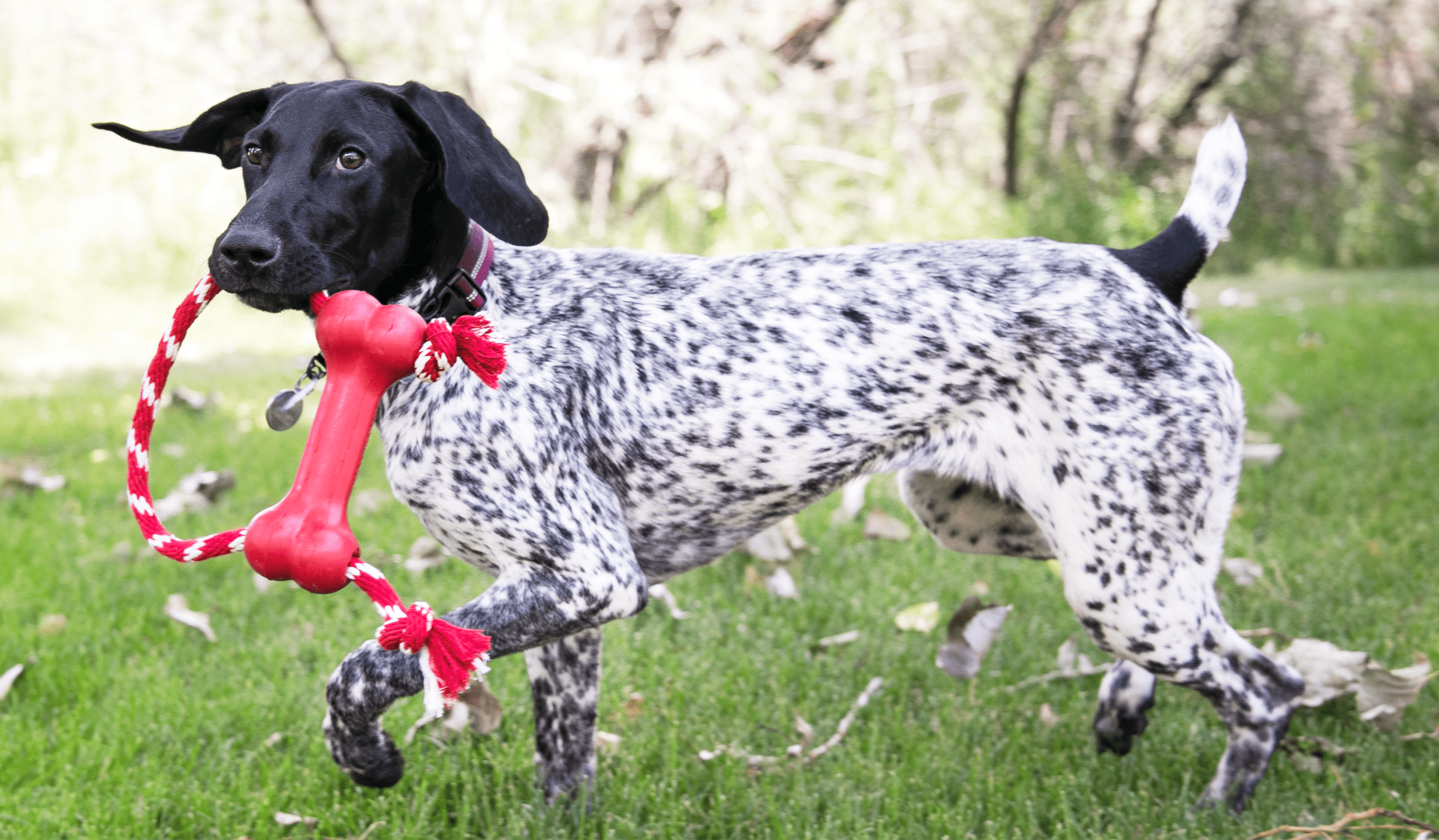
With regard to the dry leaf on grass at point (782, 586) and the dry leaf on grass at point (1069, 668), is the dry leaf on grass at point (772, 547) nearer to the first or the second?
A: the dry leaf on grass at point (782, 586)

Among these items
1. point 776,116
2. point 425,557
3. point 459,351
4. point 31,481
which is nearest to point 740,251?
point 776,116

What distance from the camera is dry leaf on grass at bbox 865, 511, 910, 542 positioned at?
433 centimetres

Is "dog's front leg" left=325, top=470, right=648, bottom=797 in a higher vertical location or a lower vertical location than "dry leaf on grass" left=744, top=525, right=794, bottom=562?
higher

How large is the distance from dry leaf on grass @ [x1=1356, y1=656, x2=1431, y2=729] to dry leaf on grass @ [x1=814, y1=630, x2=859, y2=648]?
1326 millimetres

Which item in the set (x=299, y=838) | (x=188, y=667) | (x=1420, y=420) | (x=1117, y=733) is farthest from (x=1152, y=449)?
(x=1420, y=420)

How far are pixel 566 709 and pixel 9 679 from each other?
5.11 ft

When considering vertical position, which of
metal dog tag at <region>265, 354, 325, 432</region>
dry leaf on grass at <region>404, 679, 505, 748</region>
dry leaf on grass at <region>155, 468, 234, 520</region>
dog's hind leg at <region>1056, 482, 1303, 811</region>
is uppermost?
metal dog tag at <region>265, 354, 325, 432</region>

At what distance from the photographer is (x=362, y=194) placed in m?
2.29

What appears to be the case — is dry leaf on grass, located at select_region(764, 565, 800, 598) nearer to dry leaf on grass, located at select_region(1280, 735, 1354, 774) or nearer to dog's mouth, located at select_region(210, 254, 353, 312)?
dry leaf on grass, located at select_region(1280, 735, 1354, 774)

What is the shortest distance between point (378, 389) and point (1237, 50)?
40.1 feet

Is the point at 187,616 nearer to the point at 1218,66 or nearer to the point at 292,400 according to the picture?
the point at 292,400

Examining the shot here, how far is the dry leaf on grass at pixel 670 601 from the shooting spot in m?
3.66

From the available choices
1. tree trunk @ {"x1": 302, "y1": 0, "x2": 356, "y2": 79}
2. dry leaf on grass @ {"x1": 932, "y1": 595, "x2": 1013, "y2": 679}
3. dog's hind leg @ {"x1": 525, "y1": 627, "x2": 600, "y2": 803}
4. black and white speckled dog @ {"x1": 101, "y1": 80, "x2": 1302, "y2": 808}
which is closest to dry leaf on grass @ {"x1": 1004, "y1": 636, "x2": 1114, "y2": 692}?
dry leaf on grass @ {"x1": 932, "y1": 595, "x2": 1013, "y2": 679}

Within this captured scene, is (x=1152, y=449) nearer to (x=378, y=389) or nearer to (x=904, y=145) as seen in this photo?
(x=378, y=389)
